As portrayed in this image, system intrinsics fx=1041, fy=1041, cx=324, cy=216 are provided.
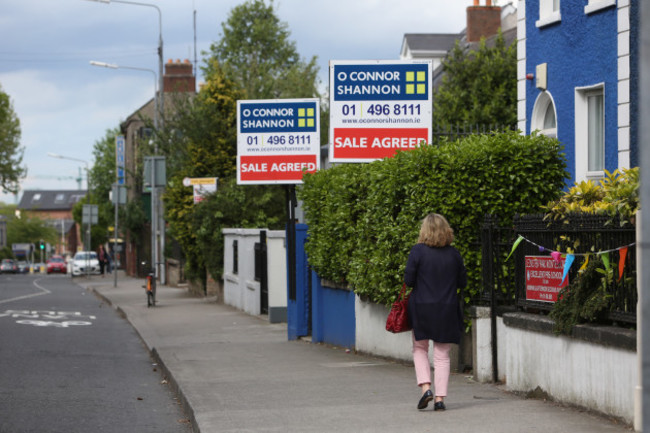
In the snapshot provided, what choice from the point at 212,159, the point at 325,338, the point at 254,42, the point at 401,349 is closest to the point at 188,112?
the point at 212,159

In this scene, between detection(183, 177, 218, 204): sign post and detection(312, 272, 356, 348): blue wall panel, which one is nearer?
detection(312, 272, 356, 348): blue wall panel

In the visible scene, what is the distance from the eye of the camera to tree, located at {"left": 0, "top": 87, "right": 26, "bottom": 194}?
6419 cm

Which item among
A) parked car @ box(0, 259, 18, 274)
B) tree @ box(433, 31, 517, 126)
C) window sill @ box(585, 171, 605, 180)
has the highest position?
tree @ box(433, 31, 517, 126)

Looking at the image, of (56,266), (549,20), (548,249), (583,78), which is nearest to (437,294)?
(548,249)

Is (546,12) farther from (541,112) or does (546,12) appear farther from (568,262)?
(568,262)

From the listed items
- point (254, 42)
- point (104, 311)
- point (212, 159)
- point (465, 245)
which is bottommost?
point (104, 311)

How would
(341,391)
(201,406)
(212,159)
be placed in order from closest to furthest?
(201,406) < (341,391) < (212,159)

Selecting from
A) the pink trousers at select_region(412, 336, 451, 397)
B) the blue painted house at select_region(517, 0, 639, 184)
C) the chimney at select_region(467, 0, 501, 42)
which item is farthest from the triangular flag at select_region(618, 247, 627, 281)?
the chimney at select_region(467, 0, 501, 42)

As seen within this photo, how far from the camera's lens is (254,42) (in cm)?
6912

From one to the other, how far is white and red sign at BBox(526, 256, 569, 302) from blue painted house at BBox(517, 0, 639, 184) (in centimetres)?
560

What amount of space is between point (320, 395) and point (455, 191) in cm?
257

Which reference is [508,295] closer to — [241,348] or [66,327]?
[241,348]

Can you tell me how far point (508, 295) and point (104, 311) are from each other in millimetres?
19031

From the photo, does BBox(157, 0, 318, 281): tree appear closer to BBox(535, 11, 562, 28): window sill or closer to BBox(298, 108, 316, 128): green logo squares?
BBox(298, 108, 316, 128): green logo squares
